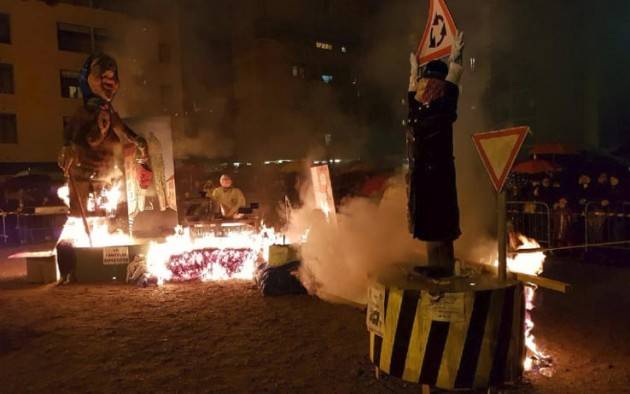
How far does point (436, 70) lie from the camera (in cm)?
433

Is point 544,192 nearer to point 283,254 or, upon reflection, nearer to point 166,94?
point 283,254

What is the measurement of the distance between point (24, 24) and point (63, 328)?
1168 inches

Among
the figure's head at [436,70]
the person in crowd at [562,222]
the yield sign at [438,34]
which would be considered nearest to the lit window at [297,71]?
the person in crowd at [562,222]

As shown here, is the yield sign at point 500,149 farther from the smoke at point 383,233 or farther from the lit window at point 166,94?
the lit window at point 166,94

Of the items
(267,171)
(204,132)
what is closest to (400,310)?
(204,132)

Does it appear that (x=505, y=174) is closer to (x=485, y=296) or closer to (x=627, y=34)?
A: (x=485, y=296)

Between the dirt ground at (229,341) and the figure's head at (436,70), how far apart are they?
101 inches

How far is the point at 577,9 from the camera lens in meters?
16.1

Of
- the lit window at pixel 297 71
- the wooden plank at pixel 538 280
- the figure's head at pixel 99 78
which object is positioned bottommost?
the wooden plank at pixel 538 280

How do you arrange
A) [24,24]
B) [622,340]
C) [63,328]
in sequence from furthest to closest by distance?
[24,24] < [63,328] < [622,340]

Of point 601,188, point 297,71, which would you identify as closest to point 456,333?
point 601,188

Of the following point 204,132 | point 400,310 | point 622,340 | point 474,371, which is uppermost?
point 204,132

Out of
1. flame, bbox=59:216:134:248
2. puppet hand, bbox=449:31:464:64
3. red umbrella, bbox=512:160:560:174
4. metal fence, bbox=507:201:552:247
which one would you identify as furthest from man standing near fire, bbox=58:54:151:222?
red umbrella, bbox=512:160:560:174

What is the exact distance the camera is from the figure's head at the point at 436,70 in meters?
4.32
